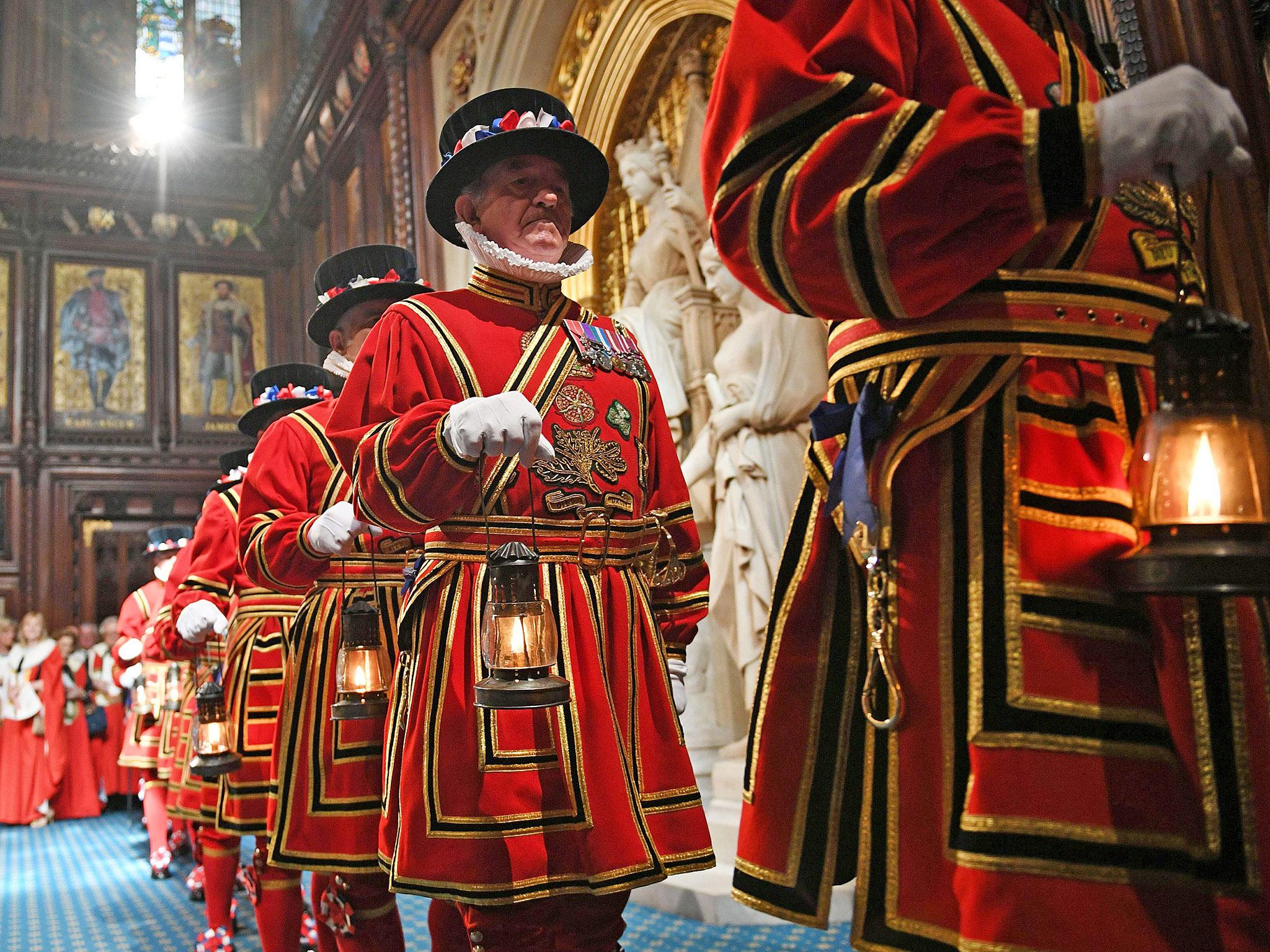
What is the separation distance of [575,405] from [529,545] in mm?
284

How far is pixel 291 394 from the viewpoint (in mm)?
3971

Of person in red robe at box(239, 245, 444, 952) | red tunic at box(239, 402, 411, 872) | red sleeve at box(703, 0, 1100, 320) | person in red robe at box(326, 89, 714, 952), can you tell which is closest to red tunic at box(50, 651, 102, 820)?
person in red robe at box(239, 245, 444, 952)

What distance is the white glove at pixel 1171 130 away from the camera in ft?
3.11

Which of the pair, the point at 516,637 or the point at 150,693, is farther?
the point at 150,693

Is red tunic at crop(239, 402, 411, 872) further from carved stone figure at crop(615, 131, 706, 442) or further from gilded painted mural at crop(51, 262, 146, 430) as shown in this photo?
gilded painted mural at crop(51, 262, 146, 430)

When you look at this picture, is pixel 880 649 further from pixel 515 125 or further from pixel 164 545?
pixel 164 545

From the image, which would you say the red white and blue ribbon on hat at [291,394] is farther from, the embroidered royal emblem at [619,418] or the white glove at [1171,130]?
the white glove at [1171,130]

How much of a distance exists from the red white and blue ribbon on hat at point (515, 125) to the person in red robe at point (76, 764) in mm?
9913

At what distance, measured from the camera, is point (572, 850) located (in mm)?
1769

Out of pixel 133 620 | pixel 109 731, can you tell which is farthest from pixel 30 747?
pixel 133 620

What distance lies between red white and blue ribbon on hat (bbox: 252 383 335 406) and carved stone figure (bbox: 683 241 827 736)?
1.74 m

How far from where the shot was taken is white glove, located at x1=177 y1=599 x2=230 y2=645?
3865 millimetres

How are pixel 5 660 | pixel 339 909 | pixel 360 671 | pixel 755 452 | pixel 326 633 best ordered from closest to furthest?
pixel 360 671, pixel 339 909, pixel 326 633, pixel 755 452, pixel 5 660

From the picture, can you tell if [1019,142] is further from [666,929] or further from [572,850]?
[666,929]
